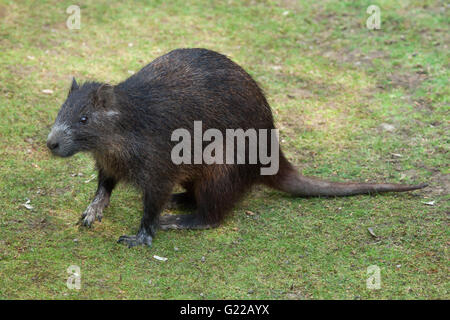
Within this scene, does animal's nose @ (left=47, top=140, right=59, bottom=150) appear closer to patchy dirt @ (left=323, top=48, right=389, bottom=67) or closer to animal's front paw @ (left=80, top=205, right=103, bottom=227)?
animal's front paw @ (left=80, top=205, right=103, bottom=227)

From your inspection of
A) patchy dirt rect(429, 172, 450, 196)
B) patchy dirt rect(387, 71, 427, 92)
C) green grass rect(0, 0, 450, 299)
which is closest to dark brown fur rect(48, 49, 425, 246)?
green grass rect(0, 0, 450, 299)

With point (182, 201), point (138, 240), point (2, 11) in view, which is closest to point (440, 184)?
point (182, 201)

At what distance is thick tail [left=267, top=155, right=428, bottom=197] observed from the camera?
5945mm

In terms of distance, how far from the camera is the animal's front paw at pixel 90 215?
557cm

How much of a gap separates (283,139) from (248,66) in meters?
1.73

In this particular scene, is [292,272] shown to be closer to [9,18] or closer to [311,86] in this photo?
[311,86]

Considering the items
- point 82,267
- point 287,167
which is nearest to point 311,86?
point 287,167

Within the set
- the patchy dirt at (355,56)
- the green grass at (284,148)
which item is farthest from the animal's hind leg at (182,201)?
the patchy dirt at (355,56)

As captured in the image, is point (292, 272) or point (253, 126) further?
point (253, 126)

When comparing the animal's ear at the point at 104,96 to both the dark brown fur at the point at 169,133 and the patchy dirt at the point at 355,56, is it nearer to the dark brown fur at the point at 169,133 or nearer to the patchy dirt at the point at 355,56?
the dark brown fur at the point at 169,133

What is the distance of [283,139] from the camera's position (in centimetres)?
711

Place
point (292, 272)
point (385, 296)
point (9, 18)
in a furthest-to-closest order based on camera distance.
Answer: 1. point (9, 18)
2. point (292, 272)
3. point (385, 296)

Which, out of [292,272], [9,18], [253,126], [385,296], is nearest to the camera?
[385,296]

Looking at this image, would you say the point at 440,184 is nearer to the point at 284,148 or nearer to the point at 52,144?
the point at 284,148
